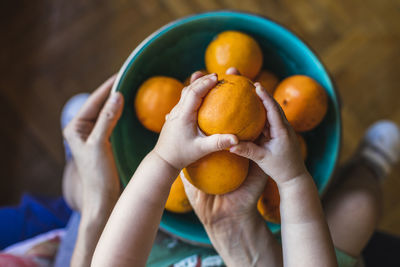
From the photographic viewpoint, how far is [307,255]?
0.52 metres

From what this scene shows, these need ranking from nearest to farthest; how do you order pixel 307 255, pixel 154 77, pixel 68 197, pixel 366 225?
pixel 307 255, pixel 154 77, pixel 366 225, pixel 68 197

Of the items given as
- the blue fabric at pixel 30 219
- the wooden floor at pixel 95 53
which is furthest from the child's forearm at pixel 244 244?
the wooden floor at pixel 95 53

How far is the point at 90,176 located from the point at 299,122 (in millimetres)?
401

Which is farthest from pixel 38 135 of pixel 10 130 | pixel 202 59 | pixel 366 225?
pixel 366 225

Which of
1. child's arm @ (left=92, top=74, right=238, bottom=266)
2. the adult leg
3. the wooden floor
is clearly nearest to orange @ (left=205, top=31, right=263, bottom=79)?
child's arm @ (left=92, top=74, right=238, bottom=266)

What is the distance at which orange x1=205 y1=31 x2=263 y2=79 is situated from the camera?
595mm

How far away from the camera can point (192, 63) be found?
2.31 feet

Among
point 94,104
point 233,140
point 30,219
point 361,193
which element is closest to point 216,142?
point 233,140

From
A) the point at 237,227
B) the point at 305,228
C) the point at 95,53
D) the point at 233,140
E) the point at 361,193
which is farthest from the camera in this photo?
the point at 95,53

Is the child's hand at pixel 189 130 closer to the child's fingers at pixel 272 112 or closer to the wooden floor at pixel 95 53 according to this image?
the child's fingers at pixel 272 112

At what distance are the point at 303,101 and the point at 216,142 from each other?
0.77ft

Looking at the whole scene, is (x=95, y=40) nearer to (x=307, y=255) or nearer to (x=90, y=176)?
(x=90, y=176)

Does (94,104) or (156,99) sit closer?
(156,99)

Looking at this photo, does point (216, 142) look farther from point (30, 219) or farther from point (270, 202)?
point (30, 219)
